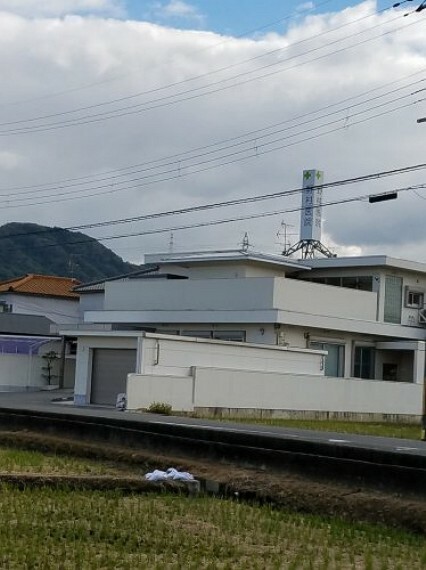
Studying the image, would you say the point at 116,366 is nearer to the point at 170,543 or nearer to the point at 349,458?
the point at 349,458

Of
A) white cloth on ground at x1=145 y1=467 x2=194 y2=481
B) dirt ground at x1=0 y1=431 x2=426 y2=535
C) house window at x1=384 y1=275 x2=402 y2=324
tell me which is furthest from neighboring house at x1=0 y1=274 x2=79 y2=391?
white cloth on ground at x1=145 y1=467 x2=194 y2=481

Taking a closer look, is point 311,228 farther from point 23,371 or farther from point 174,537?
point 174,537

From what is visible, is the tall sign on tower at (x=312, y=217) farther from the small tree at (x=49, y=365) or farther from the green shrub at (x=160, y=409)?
the green shrub at (x=160, y=409)

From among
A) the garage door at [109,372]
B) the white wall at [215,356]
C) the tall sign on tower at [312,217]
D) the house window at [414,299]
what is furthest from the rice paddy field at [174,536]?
the tall sign on tower at [312,217]

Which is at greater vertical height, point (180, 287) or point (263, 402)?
point (180, 287)

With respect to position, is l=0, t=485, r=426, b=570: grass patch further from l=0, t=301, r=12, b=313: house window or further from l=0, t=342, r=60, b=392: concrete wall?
l=0, t=301, r=12, b=313: house window

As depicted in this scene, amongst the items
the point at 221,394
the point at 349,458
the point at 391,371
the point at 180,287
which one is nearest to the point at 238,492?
the point at 349,458

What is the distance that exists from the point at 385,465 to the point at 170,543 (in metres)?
3.93

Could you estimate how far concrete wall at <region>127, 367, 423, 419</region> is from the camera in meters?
32.3

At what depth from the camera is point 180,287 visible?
41750mm

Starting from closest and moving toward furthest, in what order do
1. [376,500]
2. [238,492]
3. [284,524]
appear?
1. [284,524]
2. [376,500]
3. [238,492]

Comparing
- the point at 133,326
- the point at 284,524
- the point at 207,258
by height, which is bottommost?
the point at 284,524

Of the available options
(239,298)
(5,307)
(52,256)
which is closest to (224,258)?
(239,298)

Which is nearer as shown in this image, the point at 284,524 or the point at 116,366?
the point at 284,524
